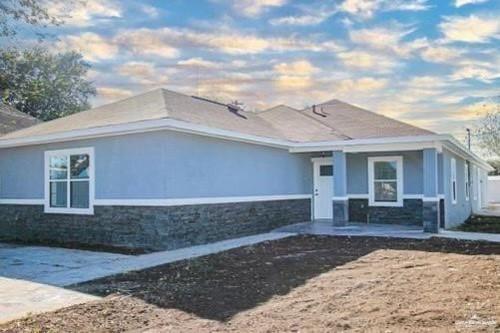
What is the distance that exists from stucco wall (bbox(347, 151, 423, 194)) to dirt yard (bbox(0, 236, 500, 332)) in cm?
527

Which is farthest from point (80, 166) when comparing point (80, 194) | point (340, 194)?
point (340, 194)

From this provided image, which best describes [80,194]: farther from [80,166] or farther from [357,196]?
[357,196]

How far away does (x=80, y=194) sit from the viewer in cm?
1302

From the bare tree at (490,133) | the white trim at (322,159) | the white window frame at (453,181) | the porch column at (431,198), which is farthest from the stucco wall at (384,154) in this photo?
the bare tree at (490,133)

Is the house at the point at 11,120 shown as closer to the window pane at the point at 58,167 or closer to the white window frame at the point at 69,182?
the white window frame at the point at 69,182

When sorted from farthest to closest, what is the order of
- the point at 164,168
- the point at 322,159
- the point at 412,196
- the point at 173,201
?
the point at 322,159 → the point at 412,196 → the point at 173,201 → the point at 164,168

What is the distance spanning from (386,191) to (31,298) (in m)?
11.9

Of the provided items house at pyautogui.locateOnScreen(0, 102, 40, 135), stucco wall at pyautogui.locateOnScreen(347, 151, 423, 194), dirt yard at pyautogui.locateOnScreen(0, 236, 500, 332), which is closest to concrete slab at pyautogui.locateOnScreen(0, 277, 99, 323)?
dirt yard at pyautogui.locateOnScreen(0, 236, 500, 332)

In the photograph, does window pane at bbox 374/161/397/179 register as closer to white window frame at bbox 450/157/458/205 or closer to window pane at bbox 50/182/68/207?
white window frame at bbox 450/157/458/205

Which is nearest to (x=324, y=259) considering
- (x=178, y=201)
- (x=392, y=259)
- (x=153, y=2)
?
(x=392, y=259)

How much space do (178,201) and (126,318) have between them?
18.8 ft

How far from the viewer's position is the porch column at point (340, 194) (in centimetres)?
1498

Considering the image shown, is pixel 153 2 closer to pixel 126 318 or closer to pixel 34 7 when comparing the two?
pixel 34 7

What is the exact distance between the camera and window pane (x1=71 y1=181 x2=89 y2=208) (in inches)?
506
